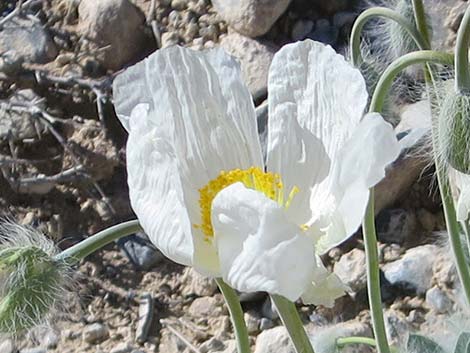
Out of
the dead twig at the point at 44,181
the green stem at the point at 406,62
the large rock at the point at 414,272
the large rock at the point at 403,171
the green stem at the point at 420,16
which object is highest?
the green stem at the point at 406,62

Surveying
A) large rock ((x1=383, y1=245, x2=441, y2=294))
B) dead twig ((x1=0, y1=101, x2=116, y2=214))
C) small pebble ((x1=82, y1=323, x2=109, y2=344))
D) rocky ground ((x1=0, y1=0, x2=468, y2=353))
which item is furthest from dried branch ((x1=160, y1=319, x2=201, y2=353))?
large rock ((x1=383, y1=245, x2=441, y2=294))

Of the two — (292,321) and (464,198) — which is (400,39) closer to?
(464,198)

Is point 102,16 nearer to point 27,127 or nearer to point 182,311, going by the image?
point 27,127

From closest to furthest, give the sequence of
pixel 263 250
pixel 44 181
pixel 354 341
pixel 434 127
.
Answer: pixel 263 250
pixel 434 127
pixel 354 341
pixel 44 181

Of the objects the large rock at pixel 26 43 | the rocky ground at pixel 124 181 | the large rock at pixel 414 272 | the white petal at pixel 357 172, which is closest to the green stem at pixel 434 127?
the white petal at pixel 357 172

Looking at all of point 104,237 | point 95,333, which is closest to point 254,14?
point 95,333

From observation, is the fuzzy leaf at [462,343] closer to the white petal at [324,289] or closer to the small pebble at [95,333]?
the white petal at [324,289]
